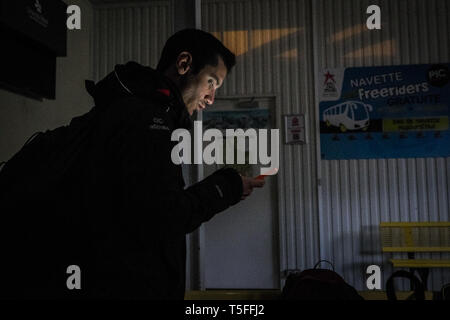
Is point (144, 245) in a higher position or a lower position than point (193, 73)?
lower

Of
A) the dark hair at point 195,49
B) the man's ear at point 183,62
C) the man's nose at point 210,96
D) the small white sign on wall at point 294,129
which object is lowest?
the man's nose at point 210,96

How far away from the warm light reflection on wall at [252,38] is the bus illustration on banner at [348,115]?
91 centimetres

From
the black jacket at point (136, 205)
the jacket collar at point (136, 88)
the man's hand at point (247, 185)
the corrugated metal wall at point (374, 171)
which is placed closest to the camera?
the black jacket at point (136, 205)

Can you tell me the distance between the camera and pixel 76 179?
2.54 feet

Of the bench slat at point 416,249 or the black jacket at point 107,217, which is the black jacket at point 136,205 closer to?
the black jacket at point 107,217

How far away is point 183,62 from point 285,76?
3.94m

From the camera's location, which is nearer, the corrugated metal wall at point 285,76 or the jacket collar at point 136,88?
the jacket collar at point 136,88

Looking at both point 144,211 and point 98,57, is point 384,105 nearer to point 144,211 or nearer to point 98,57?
point 98,57

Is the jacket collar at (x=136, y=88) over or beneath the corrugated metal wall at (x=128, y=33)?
beneath

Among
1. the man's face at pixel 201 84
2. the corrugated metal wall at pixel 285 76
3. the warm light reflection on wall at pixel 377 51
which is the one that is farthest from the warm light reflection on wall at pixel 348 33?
the man's face at pixel 201 84

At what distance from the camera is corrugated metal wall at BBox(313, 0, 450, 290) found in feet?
15.0

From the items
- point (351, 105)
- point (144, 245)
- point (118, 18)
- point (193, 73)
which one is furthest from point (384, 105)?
point (144, 245)

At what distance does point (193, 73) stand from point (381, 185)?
4.13 metres

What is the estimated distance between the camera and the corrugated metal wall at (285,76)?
4.68 m
